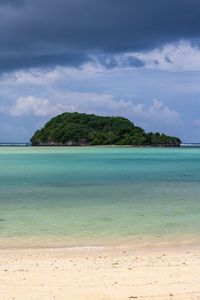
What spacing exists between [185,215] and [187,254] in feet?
23.6

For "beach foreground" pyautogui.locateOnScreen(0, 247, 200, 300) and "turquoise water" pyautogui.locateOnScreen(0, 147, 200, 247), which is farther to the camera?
"turquoise water" pyautogui.locateOnScreen(0, 147, 200, 247)

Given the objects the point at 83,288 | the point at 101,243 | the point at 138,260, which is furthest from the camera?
the point at 101,243

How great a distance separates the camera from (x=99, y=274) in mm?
8305

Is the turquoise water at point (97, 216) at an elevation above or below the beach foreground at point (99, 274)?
below

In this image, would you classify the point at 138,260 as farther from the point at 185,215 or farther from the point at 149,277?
the point at 185,215

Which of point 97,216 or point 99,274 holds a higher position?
point 99,274

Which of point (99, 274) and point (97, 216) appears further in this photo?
point (97, 216)

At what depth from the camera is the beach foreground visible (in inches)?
278

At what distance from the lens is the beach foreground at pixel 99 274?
7.06 meters

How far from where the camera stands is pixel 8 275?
8.23m

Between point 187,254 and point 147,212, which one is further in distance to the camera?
point 147,212

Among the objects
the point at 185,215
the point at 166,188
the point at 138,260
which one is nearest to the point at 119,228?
the point at 185,215

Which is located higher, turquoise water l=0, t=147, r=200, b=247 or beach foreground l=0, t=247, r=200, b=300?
beach foreground l=0, t=247, r=200, b=300

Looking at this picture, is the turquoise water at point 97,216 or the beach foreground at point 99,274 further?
the turquoise water at point 97,216
